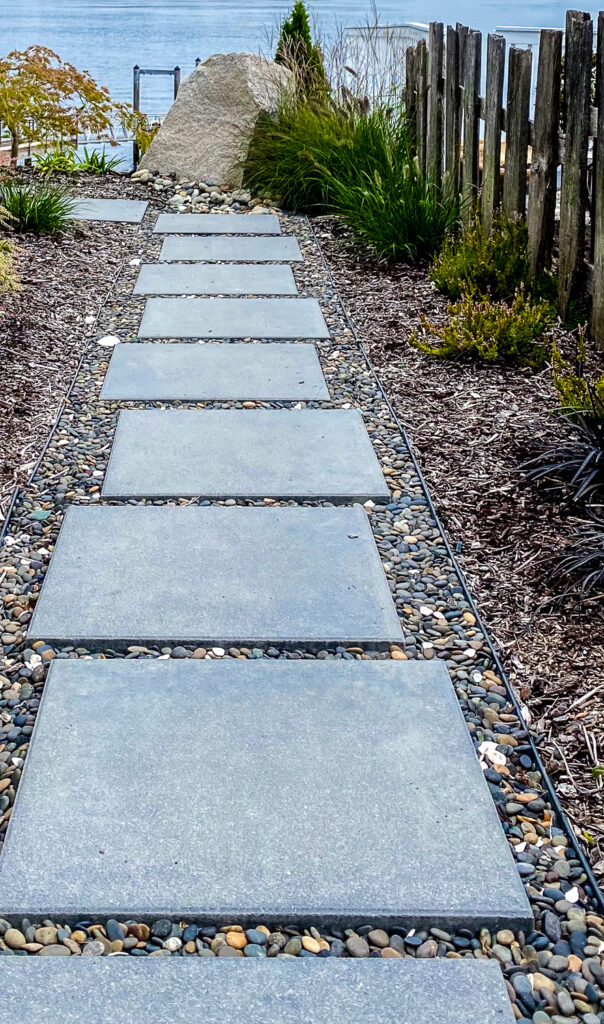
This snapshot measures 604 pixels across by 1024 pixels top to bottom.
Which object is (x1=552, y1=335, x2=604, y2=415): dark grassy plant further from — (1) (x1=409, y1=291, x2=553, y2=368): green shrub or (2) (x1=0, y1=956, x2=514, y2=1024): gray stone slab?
(2) (x1=0, y1=956, x2=514, y2=1024): gray stone slab

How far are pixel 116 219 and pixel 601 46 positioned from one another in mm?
4095

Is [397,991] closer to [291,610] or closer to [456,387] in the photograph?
[291,610]

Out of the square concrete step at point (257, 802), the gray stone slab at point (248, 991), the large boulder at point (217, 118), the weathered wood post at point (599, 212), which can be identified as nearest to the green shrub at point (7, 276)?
the weathered wood post at point (599, 212)

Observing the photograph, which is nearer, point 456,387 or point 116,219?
point 456,387

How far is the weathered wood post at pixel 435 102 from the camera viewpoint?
250 inches

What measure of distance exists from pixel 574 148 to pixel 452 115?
Answer: 1884 mm

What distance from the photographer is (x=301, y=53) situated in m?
9.05

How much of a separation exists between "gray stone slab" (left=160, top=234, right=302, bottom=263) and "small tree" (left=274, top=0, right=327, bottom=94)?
199cm

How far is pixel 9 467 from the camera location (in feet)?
11.3

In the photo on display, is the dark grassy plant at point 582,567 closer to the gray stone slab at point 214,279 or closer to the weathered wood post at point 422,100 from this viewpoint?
the gray stone slab at point 214,279

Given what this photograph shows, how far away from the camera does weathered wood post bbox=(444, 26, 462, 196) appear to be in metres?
6.02

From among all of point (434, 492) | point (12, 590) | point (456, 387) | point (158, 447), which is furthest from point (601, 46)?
point (12, 590)

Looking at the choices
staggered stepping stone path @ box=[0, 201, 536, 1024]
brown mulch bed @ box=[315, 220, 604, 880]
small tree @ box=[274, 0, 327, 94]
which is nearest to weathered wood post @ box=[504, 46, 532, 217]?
brown mulch bed @ box=[315, 220, 604, 880]

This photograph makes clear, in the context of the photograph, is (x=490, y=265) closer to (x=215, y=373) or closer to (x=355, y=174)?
(x=215, y=373)
